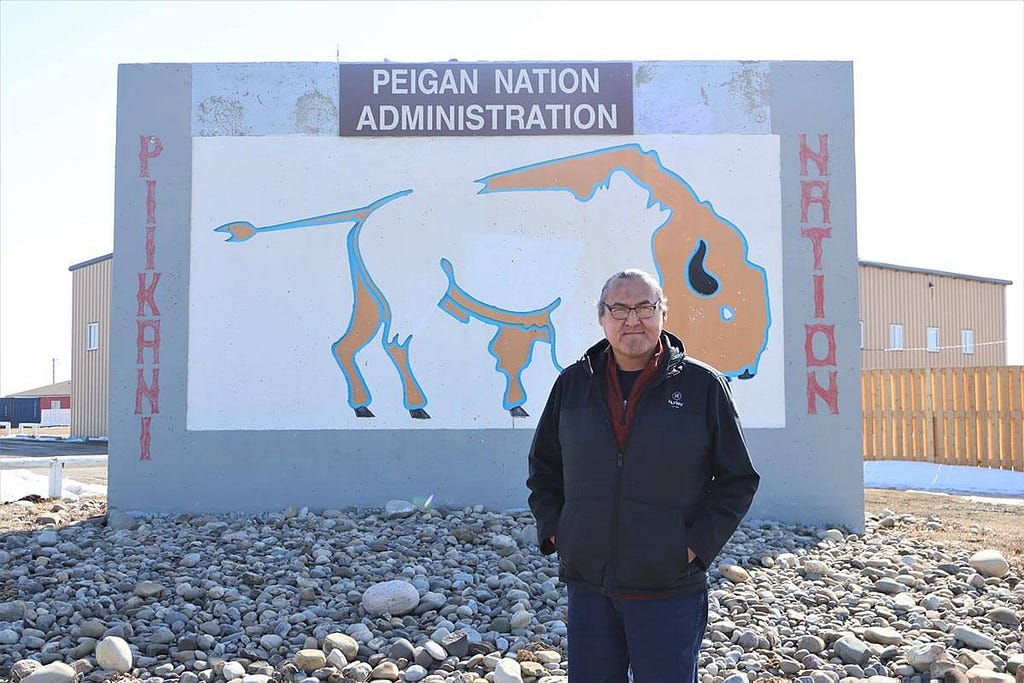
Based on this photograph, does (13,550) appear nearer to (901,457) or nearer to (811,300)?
(811,300)

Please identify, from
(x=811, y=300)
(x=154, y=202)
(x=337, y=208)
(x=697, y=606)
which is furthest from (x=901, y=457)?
(x=697, y=606)

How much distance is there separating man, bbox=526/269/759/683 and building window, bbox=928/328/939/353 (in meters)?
26.8

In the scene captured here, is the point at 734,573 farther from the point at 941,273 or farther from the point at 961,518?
the point at 941,273

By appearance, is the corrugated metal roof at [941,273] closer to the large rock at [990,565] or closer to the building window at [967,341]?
the building window at [967,341]

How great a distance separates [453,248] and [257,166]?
1925 mm

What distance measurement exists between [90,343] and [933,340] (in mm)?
25156

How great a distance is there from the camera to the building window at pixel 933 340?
27641mm

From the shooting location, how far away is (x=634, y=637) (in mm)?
3123

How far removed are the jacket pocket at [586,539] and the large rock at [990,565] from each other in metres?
4.96

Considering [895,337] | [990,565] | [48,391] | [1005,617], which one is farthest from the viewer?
[48,391]

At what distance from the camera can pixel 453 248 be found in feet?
28.4

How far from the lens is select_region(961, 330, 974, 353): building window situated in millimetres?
28375

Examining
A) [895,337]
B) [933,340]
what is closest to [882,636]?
[895,337]

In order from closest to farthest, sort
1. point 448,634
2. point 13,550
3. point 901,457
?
point 448,634 → point 13,550 → point 901,457
